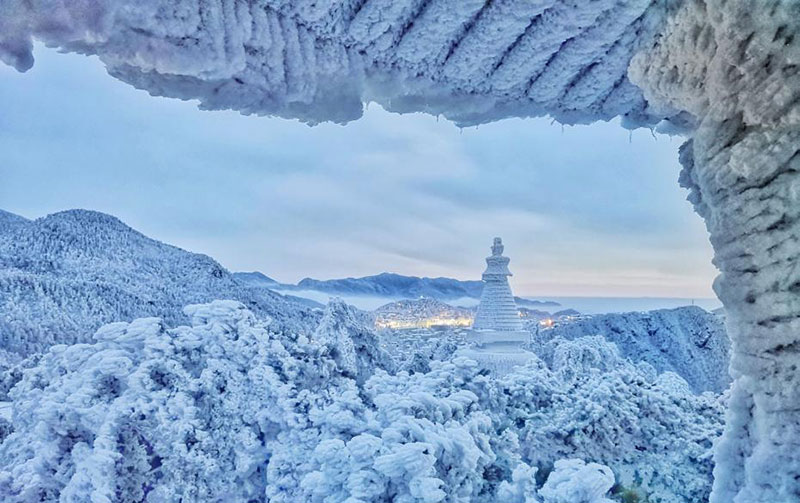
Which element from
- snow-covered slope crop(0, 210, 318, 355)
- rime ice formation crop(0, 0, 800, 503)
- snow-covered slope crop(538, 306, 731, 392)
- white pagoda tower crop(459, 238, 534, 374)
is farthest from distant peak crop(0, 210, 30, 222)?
rime ice formation crop(0, 0, 800, 503)

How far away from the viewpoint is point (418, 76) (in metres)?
1.02

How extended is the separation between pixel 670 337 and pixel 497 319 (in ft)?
10.1

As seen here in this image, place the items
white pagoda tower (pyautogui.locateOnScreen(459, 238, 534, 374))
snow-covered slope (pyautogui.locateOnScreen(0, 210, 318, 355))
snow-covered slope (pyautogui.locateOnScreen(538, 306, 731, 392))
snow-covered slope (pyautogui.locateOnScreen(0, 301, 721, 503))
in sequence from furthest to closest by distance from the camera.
A: 1. snow-covered slope (pyautogui.locateOnScreen(538, 306, 731, 392))
2. white pagoda tower (pyautogui.locateOnScreen(459, 238, 534, 374))
3. snow-covered slope (pyautogui.locateOnScreen(0, 210, 318, 355))
4. snow-covered slope (pyautogui.locateOnScreen(0, 301, 721, 503))

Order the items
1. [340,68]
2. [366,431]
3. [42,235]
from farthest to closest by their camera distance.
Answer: [42,235] < [366,431] < [340,68]

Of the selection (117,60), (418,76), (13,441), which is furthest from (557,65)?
(13,441)

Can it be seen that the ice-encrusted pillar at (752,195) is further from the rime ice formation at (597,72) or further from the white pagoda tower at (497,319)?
the white pagoda tower at (497,319)

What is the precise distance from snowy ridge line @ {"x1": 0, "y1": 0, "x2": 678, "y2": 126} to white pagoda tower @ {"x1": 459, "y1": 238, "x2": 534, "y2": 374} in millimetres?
3698

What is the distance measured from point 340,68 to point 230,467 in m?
1.10

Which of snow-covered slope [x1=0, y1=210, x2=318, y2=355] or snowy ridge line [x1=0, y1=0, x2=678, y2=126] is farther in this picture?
snow-covered slope [x1=0, y1=210, x2=318, y2=355]

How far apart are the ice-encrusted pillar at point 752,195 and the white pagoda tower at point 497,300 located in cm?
394

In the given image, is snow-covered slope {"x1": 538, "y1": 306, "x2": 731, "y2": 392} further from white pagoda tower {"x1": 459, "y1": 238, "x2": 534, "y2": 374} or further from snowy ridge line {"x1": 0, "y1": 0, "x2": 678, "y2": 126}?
snowy ridge line {"x1": 0, "y1": 0, "x2": 678, "y2": 126}

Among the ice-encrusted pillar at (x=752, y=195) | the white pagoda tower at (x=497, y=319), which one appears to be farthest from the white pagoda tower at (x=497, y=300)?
the ice-encrusted pillar at (x=752, y=195)

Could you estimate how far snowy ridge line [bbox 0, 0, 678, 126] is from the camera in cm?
70

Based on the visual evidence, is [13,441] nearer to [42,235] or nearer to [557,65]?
[557,65]
